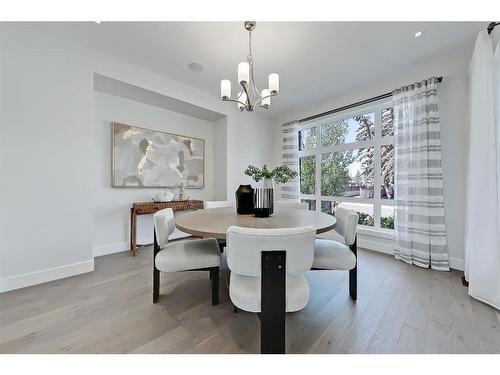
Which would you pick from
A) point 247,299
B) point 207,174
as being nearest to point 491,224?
point 247,299

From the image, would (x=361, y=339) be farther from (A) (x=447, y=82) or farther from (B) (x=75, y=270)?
(A) (x=447, y=82)

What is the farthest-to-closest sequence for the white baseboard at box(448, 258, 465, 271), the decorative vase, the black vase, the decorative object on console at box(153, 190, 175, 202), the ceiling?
1. the decorative object on console at box(153, 190, 175, 202)
2. the white baseboard at box(448, 258, 465, 271)
3. the ceiling
4. the black vase
5. the decorative vase

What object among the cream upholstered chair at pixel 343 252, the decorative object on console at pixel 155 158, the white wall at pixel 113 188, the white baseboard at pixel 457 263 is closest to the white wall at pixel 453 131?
the white baseboard at pixel 457 263

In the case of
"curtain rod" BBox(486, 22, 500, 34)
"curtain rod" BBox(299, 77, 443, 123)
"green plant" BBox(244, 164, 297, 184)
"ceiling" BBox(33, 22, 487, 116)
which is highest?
"ceiling" BBox(33, 22, 487, 116)

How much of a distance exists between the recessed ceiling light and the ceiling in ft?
0.18

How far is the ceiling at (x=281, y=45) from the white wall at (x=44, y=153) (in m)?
0.29

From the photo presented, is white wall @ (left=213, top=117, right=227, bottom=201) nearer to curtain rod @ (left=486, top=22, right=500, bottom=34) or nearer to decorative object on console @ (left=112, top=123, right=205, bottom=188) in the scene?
decorative object on console @ (left=112, top=123, right=205, bottom=188)

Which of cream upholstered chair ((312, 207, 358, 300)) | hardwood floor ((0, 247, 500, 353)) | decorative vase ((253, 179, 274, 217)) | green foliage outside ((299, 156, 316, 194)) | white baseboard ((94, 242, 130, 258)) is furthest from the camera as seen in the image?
green foliage outside ((299, 156, 316, 194))

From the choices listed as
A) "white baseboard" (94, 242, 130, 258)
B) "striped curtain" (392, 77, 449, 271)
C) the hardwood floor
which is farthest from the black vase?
"white baseboard" (94, 242, 130, 258)

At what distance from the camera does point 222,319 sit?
1.42 meters

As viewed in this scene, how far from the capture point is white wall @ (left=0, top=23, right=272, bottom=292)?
5.99 feet

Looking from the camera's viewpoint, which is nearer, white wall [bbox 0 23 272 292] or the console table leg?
white wall [bbox 0 23 272 292]

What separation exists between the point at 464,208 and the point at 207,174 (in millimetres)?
3769

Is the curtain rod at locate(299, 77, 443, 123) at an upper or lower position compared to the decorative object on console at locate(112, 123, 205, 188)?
upper
